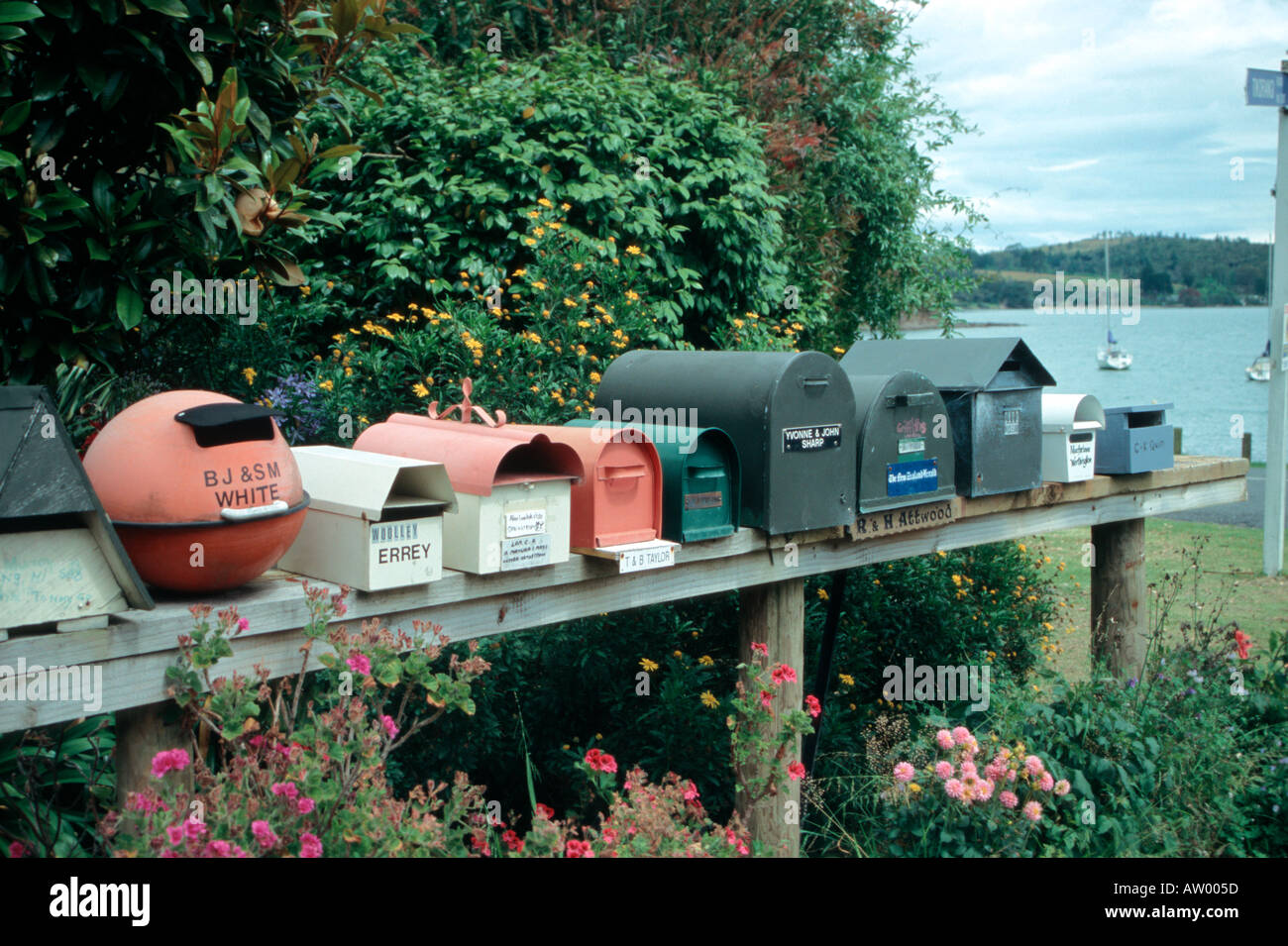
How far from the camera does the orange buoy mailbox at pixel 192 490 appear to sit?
6.01 ft

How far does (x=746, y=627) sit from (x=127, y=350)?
2.20 meters

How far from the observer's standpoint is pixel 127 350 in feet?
11.6

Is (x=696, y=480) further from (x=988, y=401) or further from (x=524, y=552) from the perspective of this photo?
(x=988, y=401)

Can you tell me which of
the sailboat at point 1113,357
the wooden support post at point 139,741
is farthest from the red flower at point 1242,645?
the sailboat at point 1113,357

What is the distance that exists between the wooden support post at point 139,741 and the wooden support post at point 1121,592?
141 inches

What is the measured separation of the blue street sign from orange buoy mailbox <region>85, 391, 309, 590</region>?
752 cm

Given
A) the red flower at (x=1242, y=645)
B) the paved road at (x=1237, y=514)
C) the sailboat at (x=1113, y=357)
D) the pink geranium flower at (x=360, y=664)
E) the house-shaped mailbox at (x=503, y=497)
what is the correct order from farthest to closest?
the sailboat at (x=1113, y=357) < the paved road at (x=1237, y=514) < the red flower at (x=1242, y=645) < the house-shaped mailbox at (x=503, y=497) < the pink geranium flower at (x=360, y=664)

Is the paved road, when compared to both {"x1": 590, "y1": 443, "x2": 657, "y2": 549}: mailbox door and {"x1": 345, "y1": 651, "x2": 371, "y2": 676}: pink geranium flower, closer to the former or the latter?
{"x1": 590, "y1": 443, "x2": 657, "y2": 549}: mailbox door

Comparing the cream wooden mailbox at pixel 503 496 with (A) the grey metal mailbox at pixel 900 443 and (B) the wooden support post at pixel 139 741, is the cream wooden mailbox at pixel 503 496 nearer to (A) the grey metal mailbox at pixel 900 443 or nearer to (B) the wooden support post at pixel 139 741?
(B) the wooden support post at pixel 139 741

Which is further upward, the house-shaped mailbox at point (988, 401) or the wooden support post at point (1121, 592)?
the house-shaped mailbox at point (988, 401)

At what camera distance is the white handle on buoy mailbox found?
1.84m

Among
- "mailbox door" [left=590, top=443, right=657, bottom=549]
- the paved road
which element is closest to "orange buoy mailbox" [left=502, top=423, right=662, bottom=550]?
"mailbox door" [left=590, top=443, right=657, bottom=549]

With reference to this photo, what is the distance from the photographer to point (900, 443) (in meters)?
3.02
